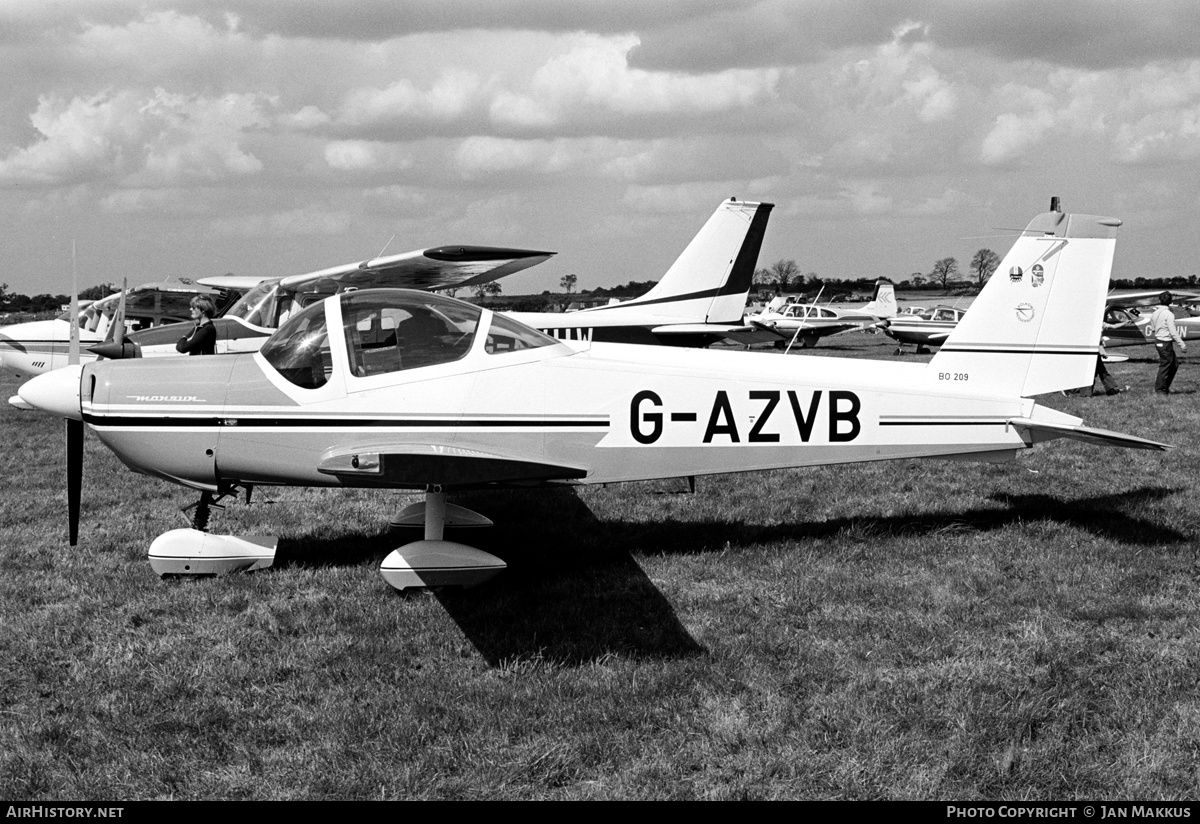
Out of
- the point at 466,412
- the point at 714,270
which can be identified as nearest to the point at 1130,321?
the point at 714,270

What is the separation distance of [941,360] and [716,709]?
3370mm

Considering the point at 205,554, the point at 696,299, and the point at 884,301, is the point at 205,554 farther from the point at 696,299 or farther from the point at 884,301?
the point at 884,301

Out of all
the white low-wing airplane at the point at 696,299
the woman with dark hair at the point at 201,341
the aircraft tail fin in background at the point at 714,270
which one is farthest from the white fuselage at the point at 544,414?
the aircraft tail fin in background at the point at 714,270

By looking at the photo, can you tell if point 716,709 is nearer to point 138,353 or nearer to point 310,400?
point 310,400

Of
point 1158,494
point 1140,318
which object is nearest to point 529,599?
point 1158,494

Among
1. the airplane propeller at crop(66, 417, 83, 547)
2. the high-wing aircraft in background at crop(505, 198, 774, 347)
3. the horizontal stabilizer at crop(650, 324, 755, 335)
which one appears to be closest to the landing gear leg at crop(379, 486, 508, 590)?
the airplane propeller at crop(66, 417, 83, 547)

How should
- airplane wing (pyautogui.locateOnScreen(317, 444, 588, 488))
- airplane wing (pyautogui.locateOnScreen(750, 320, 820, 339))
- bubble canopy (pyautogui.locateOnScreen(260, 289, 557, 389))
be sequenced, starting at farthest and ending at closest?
airplane wing (pyautogui.locateOnScreen(750, 320, 820, 339)), bubble canopy (pyautogui.locateOnScreen(260, 289, 557, 389)), airplane wing (pyautogui.locateOnScreen(317, 444, 588, 488))

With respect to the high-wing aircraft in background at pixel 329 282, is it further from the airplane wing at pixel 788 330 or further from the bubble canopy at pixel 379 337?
the airplane wing at pixel 788 330

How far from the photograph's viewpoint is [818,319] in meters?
32.6

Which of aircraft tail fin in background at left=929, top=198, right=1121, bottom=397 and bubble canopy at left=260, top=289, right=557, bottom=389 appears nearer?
bubble canopy at left=260, top=289, right=557, bottom=389

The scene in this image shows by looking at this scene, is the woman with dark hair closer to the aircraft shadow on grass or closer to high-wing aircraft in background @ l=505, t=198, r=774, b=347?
the aircraft shadow on grass

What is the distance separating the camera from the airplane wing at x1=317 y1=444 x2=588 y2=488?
452 cm

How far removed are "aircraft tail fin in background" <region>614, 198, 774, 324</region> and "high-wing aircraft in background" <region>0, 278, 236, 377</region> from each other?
8.72 m

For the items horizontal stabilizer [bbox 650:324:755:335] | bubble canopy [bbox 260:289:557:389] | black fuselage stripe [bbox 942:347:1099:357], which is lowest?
horizontal stabilizer [bbox 650:324:755:335]
